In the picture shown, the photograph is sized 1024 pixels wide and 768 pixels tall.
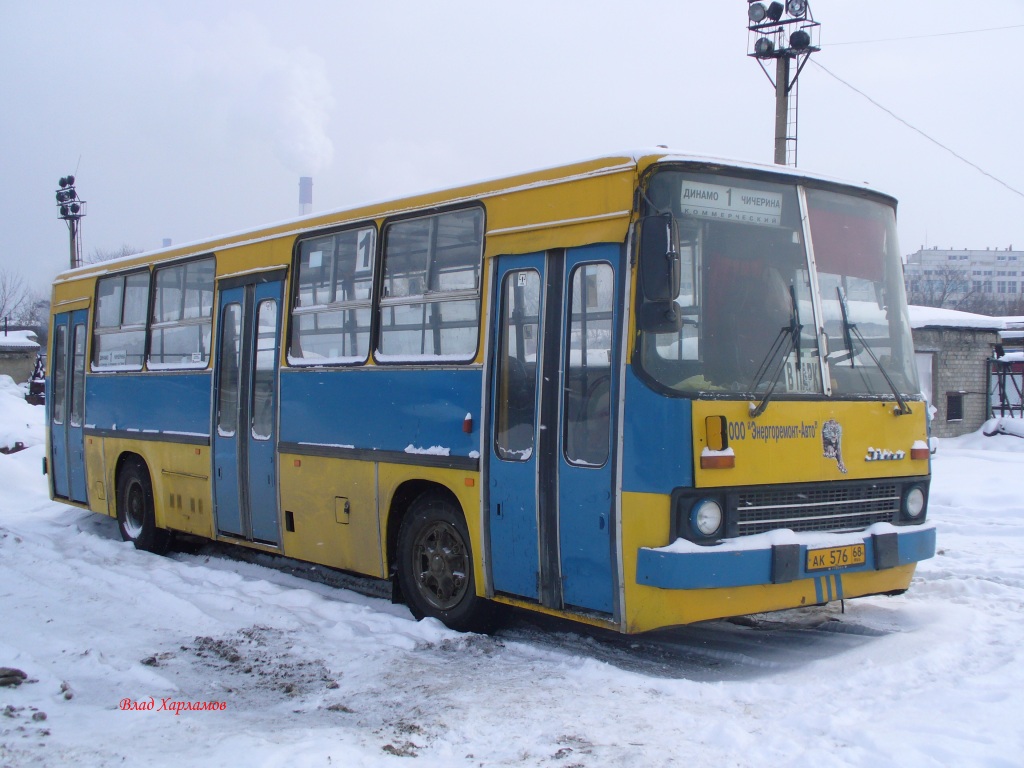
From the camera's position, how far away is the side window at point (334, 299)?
8391mm

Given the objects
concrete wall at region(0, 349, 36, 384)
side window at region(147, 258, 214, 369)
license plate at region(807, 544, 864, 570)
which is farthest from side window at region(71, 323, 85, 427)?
concrete wall at region(0, 349, 36, 384)

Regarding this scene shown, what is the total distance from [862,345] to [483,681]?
3.16m

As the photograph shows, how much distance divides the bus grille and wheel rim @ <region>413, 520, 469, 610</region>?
215cm

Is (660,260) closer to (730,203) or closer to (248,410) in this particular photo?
(730,203)

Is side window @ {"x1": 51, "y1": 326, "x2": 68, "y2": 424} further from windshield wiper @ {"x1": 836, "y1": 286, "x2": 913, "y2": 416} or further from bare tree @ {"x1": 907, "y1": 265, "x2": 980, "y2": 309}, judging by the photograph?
bare tree @ {"x1": 907, "y1": 265, "x2": 980, "y2": 309}

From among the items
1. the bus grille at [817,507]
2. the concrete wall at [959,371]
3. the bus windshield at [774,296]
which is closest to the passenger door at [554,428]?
the bus windshield at [774,296]

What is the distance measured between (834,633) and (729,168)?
321 centimetres

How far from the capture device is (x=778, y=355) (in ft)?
20.7

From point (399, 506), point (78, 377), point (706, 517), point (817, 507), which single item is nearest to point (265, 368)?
point (399, 506)

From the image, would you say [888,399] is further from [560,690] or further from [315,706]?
[315,706]

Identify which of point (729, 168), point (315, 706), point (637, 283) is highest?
point (729, 168)

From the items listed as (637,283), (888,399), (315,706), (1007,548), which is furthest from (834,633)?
(1007,548)

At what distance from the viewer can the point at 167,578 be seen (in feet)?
31.8

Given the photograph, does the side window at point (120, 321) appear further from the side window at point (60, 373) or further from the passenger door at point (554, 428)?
the passenger door at point (554, 428)
